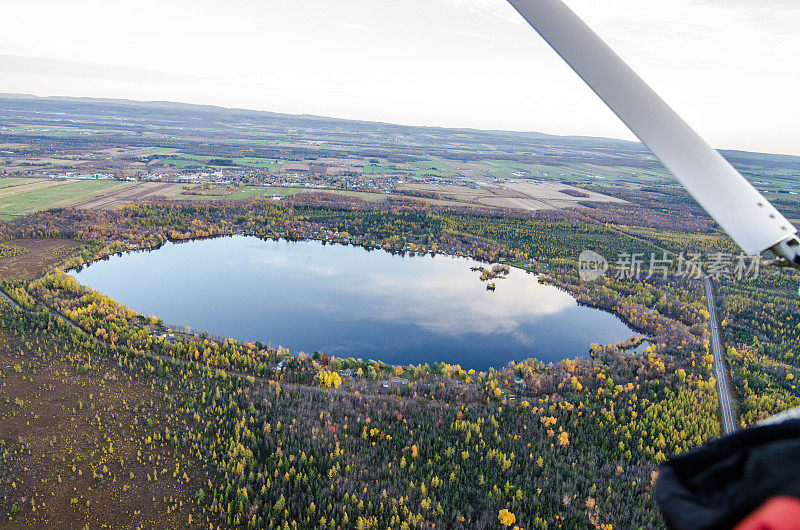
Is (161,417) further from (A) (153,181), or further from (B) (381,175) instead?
(B) (381,175)

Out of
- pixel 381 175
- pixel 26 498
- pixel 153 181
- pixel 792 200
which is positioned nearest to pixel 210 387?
pixel 26 498

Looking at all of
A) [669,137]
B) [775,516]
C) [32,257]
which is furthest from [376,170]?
[775,516]

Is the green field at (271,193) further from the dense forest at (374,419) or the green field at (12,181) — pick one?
the dense forest at (374,419)

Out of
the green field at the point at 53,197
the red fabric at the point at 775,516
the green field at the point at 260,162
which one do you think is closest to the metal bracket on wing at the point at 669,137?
the red fabric at the point at 775,516

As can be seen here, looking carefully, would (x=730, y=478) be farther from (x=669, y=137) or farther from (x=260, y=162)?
(x=260, y=162)

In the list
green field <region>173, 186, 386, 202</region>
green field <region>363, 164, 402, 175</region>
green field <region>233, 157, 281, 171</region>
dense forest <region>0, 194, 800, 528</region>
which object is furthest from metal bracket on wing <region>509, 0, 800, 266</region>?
green field <region>233, 157, 281, 171</region>

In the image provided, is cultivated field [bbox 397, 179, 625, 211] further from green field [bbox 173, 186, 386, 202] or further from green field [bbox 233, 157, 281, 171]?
green field [bbox 233, 157, 281, 171]
